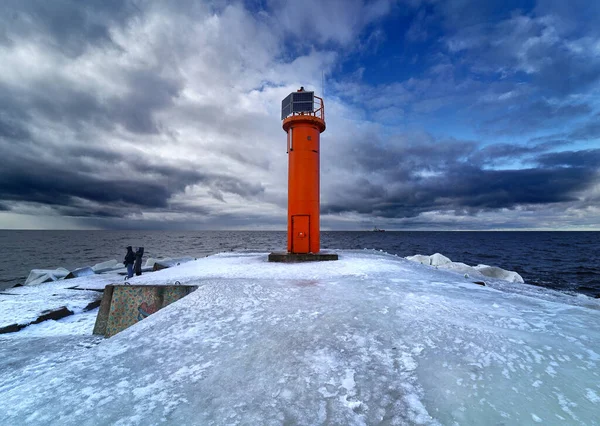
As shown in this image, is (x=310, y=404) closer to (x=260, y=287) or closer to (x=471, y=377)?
(x=471, y=377)

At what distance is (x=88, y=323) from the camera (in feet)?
23.6

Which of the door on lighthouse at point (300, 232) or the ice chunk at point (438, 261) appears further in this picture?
the ice chunk at point (438, 261)

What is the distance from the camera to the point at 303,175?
1213cm

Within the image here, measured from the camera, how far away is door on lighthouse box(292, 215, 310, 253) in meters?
12.2

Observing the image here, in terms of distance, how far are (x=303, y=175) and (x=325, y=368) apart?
962 cm

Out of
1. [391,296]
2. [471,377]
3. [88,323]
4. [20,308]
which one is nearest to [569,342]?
[471,377]

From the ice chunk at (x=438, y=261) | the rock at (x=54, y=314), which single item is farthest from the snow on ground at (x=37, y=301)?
the ice chunk at (x=438, y=261)

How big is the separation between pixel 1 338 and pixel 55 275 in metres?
9.69

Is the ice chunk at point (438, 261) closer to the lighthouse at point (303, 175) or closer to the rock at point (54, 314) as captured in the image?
the lighthouse at point (303, 175)

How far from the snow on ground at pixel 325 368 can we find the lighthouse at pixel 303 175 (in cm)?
685

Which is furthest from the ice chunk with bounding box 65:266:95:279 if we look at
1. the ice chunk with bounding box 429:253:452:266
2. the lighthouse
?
the ice chunk with bounding box 429:253:452:266

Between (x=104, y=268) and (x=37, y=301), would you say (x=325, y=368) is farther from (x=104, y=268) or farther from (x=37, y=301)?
(x=104, y=268)

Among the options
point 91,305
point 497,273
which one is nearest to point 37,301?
point 91,305

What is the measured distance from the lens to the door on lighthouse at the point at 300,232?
1223 centimetres
